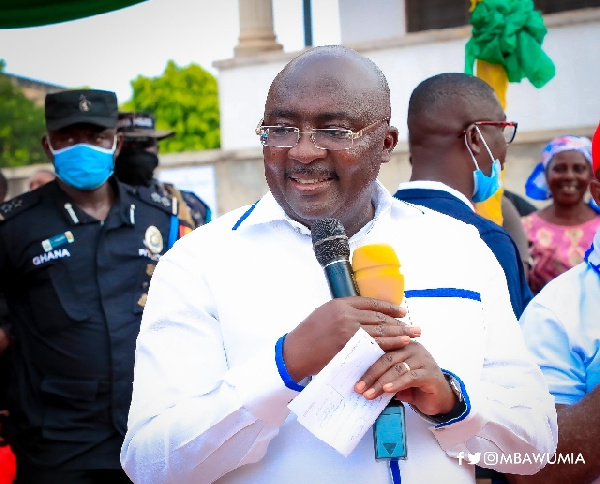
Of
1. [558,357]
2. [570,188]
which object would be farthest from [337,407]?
[570,188]

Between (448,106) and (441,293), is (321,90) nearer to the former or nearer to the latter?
(441,293)

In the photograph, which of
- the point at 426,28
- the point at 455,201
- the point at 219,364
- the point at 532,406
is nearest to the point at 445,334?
the point at 532,406

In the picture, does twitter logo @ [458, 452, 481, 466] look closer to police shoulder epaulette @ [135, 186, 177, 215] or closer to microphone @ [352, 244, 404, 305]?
microphone @ [352, 244, 404, 305]

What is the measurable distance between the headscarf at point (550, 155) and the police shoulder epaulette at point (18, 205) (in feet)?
13.8

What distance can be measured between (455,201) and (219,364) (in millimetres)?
1892

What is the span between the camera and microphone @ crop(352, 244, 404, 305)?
194 centimetres

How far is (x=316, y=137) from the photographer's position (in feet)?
7.30

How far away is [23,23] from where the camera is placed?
14.1ft

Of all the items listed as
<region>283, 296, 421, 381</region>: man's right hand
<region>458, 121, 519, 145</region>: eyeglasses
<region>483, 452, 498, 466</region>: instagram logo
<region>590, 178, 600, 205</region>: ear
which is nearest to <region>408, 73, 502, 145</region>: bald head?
<region>458, 121, 519, 145</region>: eyeglasses

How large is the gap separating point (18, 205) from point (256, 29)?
30.2 ft

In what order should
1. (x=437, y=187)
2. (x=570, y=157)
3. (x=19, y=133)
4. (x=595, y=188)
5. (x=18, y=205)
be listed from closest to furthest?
(x=595, y=188)
(x=437, y=187)
(x=18, y=205)
(x=570, y=157)
(x=19, y=133)

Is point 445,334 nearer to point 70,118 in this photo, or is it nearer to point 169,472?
point 169,472

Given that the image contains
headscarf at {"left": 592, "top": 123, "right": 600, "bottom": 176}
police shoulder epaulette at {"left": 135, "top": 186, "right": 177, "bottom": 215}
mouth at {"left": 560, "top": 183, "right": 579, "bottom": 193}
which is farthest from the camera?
Result: mouth at {"left": 560, "top": 183, "right": 579, "bottom": 193}

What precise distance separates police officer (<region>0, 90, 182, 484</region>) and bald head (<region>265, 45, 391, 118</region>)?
2.22 m
